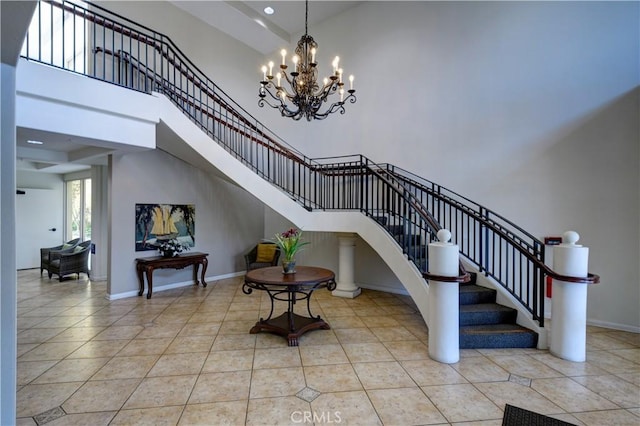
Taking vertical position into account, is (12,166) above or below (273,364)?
above

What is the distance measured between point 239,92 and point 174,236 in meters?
4.16

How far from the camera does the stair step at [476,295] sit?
13.9 feet

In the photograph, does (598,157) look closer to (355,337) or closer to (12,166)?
(355,337)

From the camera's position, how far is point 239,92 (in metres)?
8.21

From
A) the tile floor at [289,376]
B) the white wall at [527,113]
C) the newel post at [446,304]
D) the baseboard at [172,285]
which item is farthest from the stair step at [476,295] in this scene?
the baseboard at [172,285]

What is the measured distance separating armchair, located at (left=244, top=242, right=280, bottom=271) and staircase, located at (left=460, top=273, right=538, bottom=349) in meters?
4.22

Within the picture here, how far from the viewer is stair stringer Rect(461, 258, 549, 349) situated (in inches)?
143

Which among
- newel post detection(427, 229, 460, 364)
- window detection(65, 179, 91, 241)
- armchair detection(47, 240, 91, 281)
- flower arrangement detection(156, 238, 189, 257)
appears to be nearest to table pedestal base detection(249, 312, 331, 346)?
newel post detection(427, 229, 460, 364)

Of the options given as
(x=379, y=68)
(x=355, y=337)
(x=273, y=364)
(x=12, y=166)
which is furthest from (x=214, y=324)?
(x=379, y=68)

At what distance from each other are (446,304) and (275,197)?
3.55 metres

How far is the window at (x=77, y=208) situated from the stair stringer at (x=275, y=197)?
463 centimetres

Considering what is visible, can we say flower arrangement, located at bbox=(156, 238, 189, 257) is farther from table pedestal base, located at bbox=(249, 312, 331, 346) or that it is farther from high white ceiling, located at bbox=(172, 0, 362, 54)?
high white ceiling, located at bbox=(172, 0, 362, 54)

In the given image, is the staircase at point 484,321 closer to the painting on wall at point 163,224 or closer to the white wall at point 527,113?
the white wall at point 527,113

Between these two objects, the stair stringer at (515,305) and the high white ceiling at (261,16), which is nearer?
the stair stringer at (515,305)
